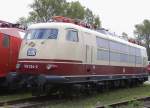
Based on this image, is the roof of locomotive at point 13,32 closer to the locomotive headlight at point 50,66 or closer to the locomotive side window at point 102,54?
the locomotive side window at point 102,54

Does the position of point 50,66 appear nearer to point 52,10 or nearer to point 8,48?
point 8,48

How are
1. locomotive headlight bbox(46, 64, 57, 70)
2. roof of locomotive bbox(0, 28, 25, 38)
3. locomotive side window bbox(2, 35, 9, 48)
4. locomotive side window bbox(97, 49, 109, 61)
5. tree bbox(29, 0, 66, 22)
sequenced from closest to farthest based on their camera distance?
locomotive headlight bbox(46, 64, 57, 70) < locomotive side window bbox(2, 35, 9, 48) < roof of locomotive bbox(0, 28, 25, 38) < locomotive side window bbox(97, 49, 109, 61) < tree bbox(29, 0, 66, 22)

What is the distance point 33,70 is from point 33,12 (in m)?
44.1

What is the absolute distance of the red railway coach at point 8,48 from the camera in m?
20.3

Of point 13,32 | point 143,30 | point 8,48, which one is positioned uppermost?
point 143,30

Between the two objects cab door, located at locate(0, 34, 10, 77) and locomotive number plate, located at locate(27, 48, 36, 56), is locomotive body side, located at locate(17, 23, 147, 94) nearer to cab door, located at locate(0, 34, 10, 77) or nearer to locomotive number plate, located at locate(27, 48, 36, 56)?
locomotive number plate, located at locate(27, 48, 36, 56)

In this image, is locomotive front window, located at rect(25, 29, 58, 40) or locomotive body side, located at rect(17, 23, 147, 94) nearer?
locomotive body side, located at rect(17, 23, 147, 94)

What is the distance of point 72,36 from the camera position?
18609 mm

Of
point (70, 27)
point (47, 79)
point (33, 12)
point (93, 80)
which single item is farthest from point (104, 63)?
point (33, 12)

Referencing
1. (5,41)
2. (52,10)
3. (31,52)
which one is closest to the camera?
(31,52)

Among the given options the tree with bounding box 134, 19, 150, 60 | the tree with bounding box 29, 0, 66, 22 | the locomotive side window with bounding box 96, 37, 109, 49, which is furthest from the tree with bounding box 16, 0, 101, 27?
the tree with bounding box 134, 19, 150, 60

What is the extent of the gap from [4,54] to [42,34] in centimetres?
273

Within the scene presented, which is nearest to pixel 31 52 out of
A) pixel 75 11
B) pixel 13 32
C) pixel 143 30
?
pixel 13 32

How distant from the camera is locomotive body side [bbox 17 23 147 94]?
57.6ft
